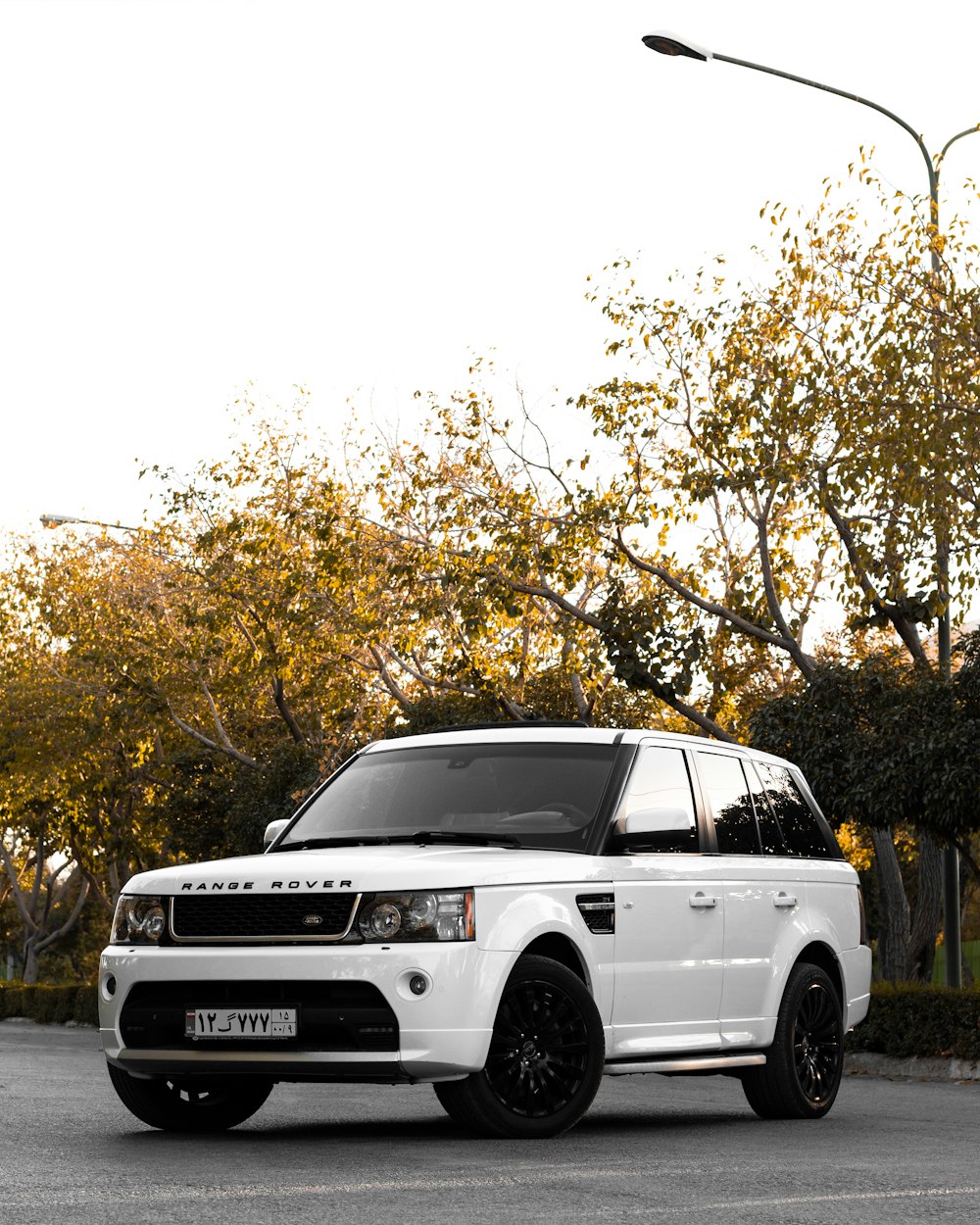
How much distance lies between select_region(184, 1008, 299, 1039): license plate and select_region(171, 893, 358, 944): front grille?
315 mm

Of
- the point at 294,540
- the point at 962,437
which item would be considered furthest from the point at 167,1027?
the point at 294,540

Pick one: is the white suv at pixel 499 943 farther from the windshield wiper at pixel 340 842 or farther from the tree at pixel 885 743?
the tree at pixel 885 743

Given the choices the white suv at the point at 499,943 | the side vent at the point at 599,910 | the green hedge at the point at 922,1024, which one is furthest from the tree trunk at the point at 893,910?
the side vent at the point at 599,910

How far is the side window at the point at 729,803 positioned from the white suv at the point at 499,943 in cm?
2

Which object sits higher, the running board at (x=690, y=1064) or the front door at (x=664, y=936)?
the front door at (x=664, y=936)

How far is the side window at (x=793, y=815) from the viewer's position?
1111 centimetres

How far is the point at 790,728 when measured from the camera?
21.1 metres

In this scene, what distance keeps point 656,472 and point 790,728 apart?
504 cm

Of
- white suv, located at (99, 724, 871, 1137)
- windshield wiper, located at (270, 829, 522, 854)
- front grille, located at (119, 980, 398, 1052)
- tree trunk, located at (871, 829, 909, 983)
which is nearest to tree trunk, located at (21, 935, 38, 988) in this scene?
tree trunk, located at (871, 829, 909, 983)

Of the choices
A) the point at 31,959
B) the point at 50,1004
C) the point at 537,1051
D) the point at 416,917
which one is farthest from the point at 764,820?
the point at 31,959

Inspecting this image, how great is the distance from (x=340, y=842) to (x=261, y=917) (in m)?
1.09

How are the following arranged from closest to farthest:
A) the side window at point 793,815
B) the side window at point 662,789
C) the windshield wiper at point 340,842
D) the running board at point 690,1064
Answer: the running board at point 690,1064 → the windshield wiper at point 340,842 → the side window at point 662,789 → the side window at point 793,815

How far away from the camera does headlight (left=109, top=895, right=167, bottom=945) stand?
29.0ft

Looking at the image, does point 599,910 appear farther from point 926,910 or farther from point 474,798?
point 926,910
